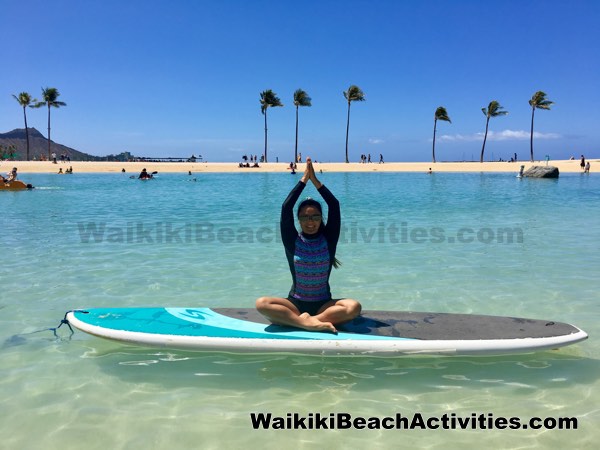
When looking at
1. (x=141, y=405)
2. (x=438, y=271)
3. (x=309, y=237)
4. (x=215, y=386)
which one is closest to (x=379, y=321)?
(x=309, y=237)

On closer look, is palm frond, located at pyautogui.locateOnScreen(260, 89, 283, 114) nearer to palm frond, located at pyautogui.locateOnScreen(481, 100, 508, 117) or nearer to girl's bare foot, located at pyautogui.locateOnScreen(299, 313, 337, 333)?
palm frond, located at pyautogui.locateOnScreen(481, 100, 508, 117)

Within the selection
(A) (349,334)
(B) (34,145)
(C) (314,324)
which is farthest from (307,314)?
(B) (34,145)

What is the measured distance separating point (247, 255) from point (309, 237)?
227 inches

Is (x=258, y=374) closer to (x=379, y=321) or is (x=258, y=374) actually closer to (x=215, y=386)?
(x=215, y=386)

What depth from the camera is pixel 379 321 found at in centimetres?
496

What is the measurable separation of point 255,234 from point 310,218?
8.83 m

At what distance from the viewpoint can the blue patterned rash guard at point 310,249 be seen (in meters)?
4.69

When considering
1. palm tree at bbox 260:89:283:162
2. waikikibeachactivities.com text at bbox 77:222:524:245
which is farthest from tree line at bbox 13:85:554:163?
waikikibeachactivities.com text at bbox 77:222:524:245

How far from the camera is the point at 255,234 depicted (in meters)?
13.3

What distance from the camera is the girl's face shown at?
456cm

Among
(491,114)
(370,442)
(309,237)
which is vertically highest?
(491,114)

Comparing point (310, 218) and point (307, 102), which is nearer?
point (310, 218)

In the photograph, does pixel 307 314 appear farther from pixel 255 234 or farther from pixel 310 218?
pixel 255 234

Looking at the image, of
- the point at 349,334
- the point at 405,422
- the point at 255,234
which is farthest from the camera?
the point at 255,234
